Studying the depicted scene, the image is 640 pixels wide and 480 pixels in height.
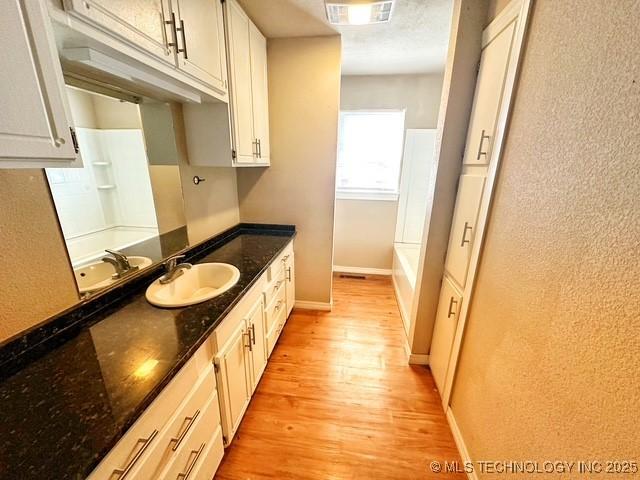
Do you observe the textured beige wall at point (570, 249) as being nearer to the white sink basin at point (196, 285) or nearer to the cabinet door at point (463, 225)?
the cabinet door at point (463, 225)

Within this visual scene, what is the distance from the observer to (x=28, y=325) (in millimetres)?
853

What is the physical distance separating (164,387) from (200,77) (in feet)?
4.50

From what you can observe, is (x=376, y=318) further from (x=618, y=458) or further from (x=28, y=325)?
(x=28, y=325)

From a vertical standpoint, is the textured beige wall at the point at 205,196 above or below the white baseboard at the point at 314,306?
above

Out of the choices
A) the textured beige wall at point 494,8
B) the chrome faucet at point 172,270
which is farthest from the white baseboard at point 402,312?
the textured beige wall at point 494,8

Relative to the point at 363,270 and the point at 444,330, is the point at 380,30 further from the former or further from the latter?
the point at 363,270

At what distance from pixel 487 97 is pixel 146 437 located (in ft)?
6.55

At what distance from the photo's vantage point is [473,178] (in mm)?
1377

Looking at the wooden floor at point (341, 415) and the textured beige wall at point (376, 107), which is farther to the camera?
the textured beige wall at point (376, 107)

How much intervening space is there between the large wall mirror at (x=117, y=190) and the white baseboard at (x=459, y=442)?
1977mm

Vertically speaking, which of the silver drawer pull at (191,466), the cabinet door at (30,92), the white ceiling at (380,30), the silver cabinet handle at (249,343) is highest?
the white ceiling at (380,30)

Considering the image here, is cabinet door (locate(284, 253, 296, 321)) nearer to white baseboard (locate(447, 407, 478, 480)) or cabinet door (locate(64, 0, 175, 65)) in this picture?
white baseboard (locate(447, 407, 478, 480))

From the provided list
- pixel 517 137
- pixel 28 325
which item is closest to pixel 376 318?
pixel 517 137

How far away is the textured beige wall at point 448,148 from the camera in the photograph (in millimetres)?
1385
